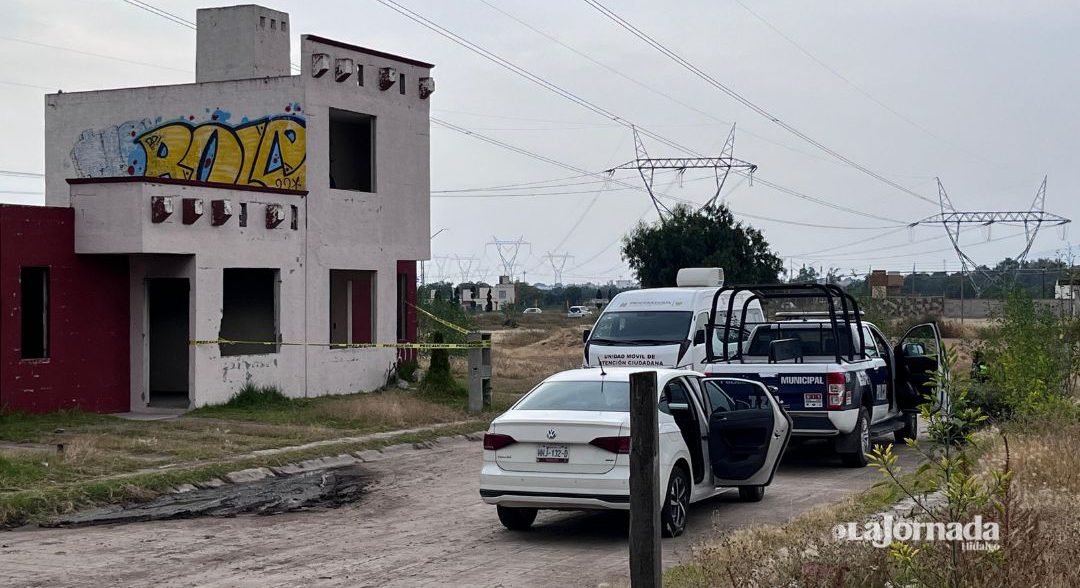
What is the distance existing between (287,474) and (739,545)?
29.5 feet

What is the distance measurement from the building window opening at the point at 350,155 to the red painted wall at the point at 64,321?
896 cm

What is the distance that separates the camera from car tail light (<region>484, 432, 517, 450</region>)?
12.0 m

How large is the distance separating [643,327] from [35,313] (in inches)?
427

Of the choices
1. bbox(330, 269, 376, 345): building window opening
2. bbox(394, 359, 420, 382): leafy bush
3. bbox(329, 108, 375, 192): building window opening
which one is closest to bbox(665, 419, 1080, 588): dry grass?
bbox(394, 359, 420, 382): leafy bush

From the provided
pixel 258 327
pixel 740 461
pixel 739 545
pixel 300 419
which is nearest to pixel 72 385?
pixel 300 419

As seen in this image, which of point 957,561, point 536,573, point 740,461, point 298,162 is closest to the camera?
point 957,561

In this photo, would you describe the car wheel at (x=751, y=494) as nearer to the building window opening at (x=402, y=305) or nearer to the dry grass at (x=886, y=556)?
the dry grass at (x=886, y=556)

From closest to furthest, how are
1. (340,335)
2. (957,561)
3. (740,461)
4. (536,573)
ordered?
1. (957,561)
2. (536,573)
3. (740,461)
4. (340,335)

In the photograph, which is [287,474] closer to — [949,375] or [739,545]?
[739,545]

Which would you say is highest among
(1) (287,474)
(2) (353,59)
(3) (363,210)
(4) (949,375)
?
(2) (353,59)

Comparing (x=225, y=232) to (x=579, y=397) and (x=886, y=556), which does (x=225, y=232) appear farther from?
(x=886, y=556)

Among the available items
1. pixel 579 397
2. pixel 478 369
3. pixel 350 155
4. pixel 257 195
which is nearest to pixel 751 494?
pixel 579 397

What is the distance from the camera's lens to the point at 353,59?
2759cm

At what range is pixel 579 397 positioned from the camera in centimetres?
1255
